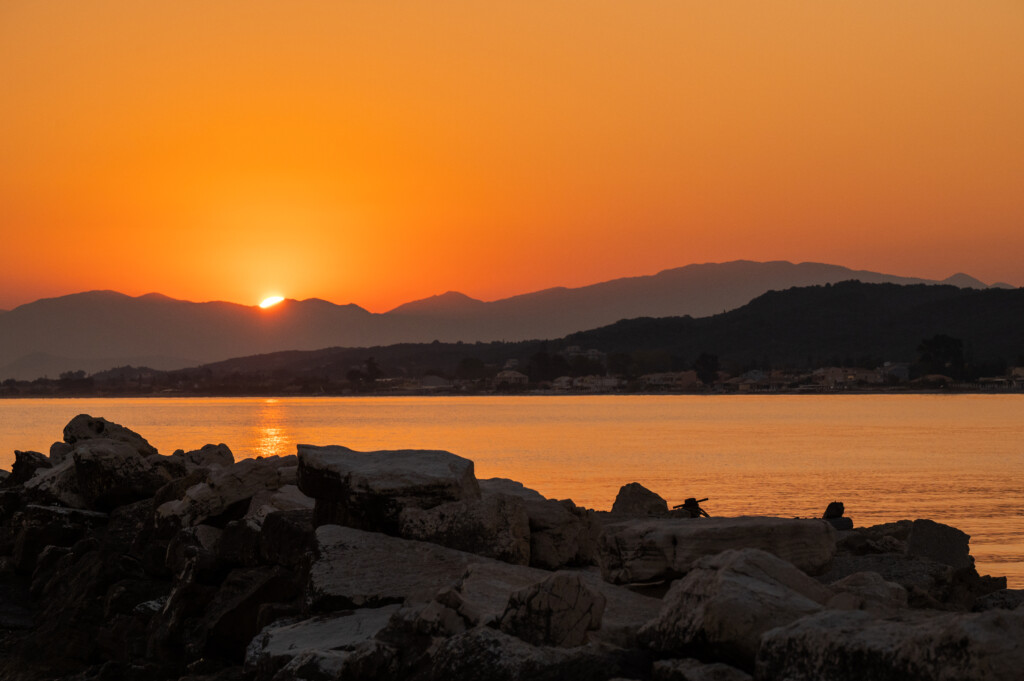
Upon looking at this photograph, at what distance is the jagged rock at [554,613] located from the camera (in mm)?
6684

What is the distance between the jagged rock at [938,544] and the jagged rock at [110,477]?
32.5ft

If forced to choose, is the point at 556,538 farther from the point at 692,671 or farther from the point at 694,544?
the point at 692,671

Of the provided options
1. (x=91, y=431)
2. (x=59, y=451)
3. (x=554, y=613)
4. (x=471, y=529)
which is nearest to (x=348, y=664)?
(x=554, y=613)

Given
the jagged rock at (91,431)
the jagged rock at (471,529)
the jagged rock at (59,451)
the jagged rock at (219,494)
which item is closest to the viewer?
the jagged rock at (471,529)

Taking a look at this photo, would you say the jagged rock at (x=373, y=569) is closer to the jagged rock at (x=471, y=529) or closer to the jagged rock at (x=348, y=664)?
the jagged rock at (x=471, y=529)

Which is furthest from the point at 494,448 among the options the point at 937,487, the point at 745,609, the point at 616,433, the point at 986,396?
the point at 986,396

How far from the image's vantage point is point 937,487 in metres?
37.2

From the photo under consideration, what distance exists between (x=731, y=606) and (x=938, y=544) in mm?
8215

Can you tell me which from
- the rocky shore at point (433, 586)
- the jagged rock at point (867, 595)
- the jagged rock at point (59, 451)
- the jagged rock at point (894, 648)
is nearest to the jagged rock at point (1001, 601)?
the rocky shore at point (433, 586)

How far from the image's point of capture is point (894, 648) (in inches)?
205

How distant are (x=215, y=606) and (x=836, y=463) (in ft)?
143

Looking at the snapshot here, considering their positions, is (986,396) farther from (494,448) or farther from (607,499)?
(607,499)

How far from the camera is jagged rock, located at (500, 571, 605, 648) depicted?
263 inches

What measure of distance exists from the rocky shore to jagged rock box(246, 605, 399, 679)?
24mm
